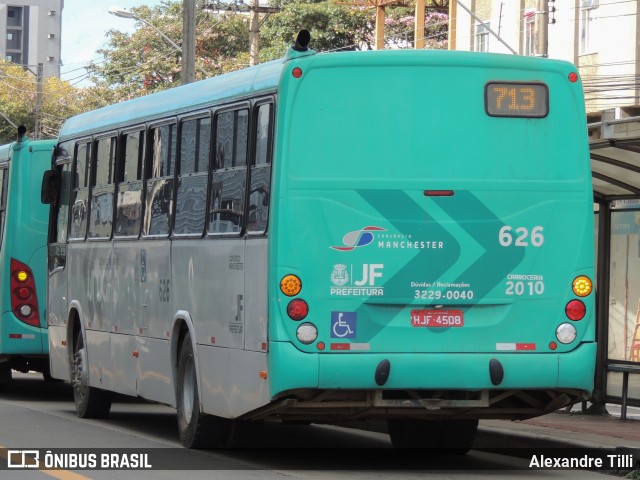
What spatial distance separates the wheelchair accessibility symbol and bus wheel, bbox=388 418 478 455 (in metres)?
2.29

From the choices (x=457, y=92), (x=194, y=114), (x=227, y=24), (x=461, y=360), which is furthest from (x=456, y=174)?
(x=227, y=24)

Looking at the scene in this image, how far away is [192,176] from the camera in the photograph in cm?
1345

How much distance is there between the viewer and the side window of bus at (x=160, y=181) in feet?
46.4

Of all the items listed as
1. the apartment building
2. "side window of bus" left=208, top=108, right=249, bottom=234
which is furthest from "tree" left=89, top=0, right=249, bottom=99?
"side window of bus" left=208, top=108, right=249, bottom=234

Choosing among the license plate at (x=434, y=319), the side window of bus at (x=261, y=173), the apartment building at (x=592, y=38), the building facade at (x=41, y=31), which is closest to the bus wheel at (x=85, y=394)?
the side window of bus at (x=261, y=173)

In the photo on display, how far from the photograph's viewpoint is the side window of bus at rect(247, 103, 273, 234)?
11.8 m

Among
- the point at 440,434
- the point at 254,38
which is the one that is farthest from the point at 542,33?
the point at 254,38

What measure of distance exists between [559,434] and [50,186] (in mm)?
7078

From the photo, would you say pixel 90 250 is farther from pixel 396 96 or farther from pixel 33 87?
pixel 33 87

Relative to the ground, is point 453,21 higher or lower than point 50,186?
higher

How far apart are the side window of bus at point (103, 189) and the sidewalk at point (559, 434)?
430cm

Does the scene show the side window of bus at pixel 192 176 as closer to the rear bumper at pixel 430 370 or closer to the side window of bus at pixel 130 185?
the side window of bus at pixel 130 185

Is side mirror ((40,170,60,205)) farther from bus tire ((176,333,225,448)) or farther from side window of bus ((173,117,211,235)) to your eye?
bus tire ((176,333,225,448))

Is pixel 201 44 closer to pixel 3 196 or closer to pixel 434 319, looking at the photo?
pixel 3 196
